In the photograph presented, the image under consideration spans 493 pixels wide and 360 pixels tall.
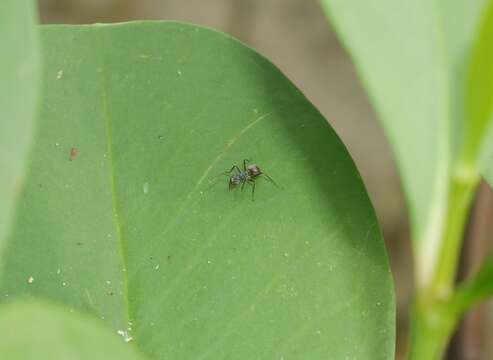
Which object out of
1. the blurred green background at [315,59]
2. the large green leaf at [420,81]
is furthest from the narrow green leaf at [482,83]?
the blurred green background at [315,59]

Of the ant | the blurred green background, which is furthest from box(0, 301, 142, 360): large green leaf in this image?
the blurred green background

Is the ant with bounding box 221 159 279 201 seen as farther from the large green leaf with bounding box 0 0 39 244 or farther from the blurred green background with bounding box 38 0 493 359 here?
the blurred green background with bounding box 38 0 493 359

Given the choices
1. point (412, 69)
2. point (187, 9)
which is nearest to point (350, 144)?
point (187, 9)

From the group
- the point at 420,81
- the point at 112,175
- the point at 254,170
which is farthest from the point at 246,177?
the point at 420,81

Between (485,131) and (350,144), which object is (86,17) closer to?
(350,144)

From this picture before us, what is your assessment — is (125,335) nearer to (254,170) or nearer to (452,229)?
(254,170)

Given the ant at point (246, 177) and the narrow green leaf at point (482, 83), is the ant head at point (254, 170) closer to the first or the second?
the ant at point (246, 177)

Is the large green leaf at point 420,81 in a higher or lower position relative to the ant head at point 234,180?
higher
